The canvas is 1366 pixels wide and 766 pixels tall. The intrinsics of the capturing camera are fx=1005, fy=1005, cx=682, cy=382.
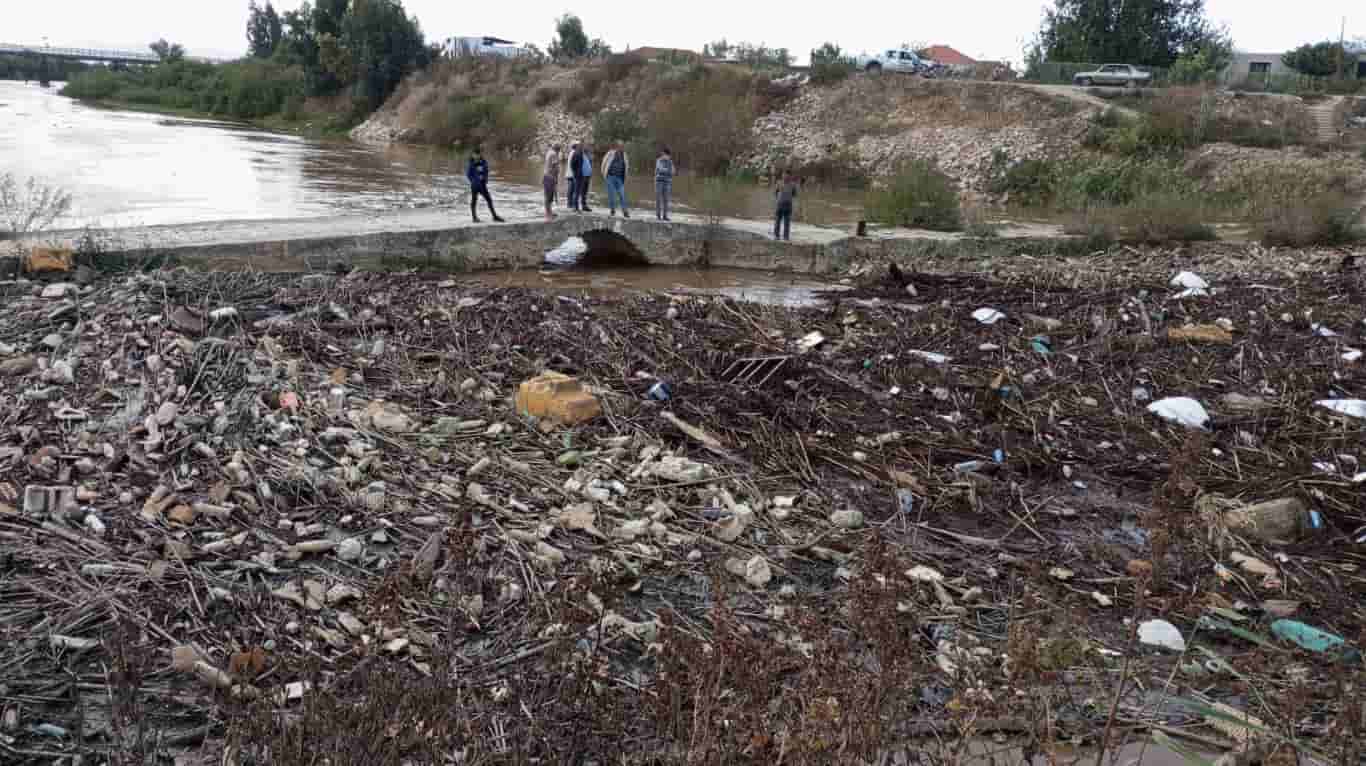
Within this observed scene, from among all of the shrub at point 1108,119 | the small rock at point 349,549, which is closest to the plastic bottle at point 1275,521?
the small rock at point 349,549

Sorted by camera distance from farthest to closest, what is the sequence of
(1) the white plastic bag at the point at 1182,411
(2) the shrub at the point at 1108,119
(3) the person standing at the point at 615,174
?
(2) the shrub at the point at 1108,119 < (3) the person standing at the point at 615,174 < (1) the white plastic bag at the point at 1182,411

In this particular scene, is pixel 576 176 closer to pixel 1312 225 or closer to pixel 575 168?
pixel 575 168

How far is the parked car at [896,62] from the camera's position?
116 feet

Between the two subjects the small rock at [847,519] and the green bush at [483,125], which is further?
the green bush at [483,125]

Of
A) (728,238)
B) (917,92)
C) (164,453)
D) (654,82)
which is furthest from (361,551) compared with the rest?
(654,82)

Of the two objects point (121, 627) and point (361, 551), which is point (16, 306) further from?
point (121, 627)

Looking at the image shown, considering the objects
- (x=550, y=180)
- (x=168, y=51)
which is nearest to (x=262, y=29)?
(x=168, y=51)

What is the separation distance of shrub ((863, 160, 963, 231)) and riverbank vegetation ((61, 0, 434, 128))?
35529 mm

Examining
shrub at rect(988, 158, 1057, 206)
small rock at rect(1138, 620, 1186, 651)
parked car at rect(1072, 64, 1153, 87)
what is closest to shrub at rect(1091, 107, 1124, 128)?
shrub at rect(988, 158, 1057, 206)

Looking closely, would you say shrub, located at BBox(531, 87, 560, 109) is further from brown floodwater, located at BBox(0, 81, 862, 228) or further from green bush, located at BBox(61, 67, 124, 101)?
green bush, located at BBox(61, 67, 124, 101)

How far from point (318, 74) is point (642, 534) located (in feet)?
169

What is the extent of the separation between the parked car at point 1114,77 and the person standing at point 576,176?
25143mm

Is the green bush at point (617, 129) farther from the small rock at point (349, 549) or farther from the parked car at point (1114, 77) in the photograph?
the small rock at point (349, 549)

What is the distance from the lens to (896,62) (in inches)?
1412
